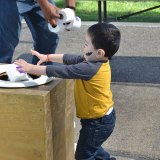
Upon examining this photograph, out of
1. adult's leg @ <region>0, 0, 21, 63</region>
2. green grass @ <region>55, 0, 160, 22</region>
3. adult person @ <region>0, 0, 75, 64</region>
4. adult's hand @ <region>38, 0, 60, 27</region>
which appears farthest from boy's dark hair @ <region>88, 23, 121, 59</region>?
green grass @ <region>55, 0, 160, 22</region>

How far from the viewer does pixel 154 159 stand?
121 inches

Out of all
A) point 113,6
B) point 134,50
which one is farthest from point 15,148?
point 113,6

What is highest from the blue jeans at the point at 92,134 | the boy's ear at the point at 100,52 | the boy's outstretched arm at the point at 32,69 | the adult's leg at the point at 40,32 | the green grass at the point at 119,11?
the boy's ear at the point at 100,52

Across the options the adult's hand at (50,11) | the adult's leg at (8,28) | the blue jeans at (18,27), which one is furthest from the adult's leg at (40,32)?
the adult's hand at (50,11)

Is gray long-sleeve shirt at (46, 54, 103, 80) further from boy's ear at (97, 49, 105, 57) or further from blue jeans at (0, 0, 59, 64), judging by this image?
blue jeans at (0, 0, 59, 64)

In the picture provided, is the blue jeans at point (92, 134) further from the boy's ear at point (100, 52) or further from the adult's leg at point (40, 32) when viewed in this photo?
the adult's leg at point (40, 32)

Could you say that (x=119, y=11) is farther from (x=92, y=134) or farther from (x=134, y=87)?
(x=92, y=134)

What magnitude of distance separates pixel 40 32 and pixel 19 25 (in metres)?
Result: 0.19

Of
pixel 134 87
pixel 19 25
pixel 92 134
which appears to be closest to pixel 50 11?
pixel 19 25

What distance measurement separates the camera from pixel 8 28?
3268 mm

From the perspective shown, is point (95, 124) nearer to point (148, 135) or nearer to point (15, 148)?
point (15, 148)

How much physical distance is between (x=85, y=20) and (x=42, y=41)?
444 centimetres

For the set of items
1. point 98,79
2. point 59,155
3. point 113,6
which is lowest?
point 113,6

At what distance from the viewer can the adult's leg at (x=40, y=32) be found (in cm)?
336
